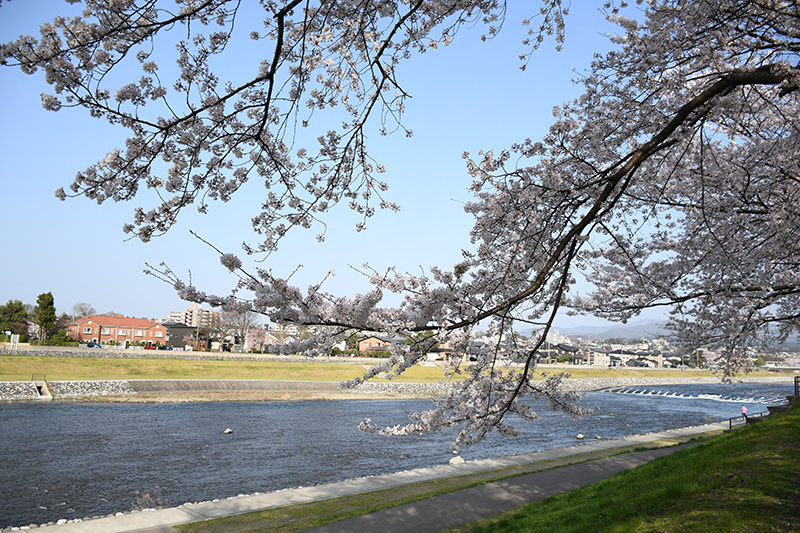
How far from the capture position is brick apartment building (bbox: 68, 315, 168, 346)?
7612 centimetres

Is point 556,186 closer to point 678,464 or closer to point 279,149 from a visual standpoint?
point 279,149

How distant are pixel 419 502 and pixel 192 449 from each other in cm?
1283

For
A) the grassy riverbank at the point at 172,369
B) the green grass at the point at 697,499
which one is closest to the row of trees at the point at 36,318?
the grassy riverbank at the point at 172,369

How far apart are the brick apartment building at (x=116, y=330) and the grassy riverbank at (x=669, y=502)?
240 feet

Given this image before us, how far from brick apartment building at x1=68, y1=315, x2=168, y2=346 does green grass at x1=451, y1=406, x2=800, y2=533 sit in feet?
251

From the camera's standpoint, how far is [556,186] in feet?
18.0

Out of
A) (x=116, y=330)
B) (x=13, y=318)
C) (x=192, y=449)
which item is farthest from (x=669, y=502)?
(x=116, y=330)

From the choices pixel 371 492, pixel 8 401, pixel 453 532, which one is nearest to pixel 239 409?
pixel 8 401

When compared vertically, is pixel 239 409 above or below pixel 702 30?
below

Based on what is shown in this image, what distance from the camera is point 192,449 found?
1925cm

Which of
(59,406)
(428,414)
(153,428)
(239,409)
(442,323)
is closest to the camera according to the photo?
(442,323)

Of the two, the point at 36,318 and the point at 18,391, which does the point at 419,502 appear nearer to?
the point at 18,391

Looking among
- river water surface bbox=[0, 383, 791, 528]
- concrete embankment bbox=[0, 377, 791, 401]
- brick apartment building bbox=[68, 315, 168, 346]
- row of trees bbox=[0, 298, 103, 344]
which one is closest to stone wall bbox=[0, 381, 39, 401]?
concrete embankment bbox=[0, 377, 791, 401]

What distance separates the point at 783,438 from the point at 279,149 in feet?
33.7
